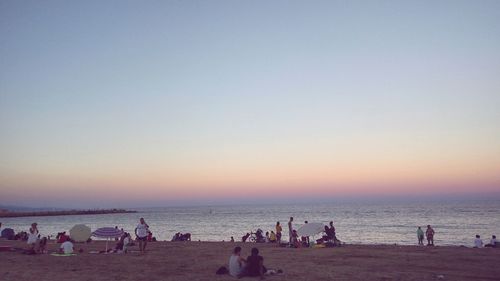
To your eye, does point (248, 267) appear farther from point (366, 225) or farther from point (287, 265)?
point (366, 225)

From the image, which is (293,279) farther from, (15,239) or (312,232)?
(15,239)

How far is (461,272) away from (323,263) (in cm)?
495

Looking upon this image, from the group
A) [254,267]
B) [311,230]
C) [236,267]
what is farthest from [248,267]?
[311,230]

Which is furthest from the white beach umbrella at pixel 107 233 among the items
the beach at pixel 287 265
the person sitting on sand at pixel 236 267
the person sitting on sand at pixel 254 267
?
the person sitting on sand at pixel 254 267

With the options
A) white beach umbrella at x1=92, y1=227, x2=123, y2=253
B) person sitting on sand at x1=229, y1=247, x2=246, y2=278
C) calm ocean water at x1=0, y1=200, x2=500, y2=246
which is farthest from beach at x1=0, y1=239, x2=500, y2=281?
calm ocean water at x1=0, y1=200, x2=500, y2=246

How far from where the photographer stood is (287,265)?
15.8 metres

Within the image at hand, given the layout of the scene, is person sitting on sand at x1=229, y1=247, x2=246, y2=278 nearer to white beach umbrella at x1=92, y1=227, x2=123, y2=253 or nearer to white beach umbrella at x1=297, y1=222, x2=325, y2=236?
white beach umbrella at x1=92, y1=227, x2=123, y2=253

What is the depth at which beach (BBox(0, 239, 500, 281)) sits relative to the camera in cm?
1316

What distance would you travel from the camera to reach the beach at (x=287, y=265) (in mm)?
13156

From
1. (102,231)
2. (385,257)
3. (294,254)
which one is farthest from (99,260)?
(385,257)

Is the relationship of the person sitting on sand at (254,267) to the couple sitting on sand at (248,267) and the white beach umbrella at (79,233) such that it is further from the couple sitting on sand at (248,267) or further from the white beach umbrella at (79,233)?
the white beach umbrella at (79,233)

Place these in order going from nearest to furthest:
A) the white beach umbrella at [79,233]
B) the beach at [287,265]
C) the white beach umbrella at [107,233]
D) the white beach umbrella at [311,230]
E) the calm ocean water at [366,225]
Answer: the beach at [287,265]
the white beach umbrella at [107,233]
the white beach umbrella at [79,233]
the white beach umbrella at [311,230]
the calm ocean water at [366,225]

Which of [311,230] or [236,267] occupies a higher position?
[311,230]

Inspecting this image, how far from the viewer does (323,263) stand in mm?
16297
